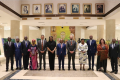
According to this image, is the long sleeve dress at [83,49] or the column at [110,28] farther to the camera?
the column at [110,28]

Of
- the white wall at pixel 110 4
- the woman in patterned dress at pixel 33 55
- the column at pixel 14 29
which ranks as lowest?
the woman in patterned dress at pixel 33 55

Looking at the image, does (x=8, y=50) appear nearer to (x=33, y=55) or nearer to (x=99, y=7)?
(x=33, y=55)

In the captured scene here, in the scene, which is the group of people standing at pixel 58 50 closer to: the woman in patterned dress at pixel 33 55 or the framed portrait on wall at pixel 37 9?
the woman in patterned dress at pixel 33 55

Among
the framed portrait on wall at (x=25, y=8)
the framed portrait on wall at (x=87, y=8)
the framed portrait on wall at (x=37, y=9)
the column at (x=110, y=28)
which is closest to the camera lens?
the column at (x=110, y=28)

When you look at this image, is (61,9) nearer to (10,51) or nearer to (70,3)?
(70,3)

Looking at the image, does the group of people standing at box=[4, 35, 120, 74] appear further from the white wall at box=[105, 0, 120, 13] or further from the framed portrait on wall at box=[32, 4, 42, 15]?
the framed portrait on wall at box=[32, 4, 42, 15]

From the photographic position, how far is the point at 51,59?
265 inches

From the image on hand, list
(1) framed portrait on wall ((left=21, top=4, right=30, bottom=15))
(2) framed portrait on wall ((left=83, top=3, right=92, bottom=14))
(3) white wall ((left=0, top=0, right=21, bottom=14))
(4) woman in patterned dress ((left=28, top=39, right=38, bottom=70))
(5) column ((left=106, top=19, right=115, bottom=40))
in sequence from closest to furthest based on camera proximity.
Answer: (4) woman in patterned dress ((left=28, top=39, right=38, bottom=70)) < (3) white wall ((left=0, top=0, right=21, bottom=14)) < (5) column ((left=106, top=19, right=115, bottom=40)) < (2) framed portrait on wall ((left=83, top=3, right=92, bottom=14)) < (1) framed portrait on wall ((left=21, top=4, right=30, bottom=15))

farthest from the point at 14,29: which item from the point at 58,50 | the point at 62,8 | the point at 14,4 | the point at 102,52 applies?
the point at 102,52

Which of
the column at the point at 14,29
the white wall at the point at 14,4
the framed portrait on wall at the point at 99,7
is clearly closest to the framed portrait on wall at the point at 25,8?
the white wall at the point at 14,4

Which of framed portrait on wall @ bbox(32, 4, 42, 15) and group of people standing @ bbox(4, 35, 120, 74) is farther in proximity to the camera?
framed portrait on wall @ bbox(32, 4, 42, 15)

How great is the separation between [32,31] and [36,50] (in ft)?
57.7

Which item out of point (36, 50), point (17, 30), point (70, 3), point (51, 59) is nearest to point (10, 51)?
point (36, 50)

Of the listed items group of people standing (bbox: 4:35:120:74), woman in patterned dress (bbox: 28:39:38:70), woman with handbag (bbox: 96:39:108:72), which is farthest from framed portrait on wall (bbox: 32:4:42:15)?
woman with handbag (bbox: 96:39:108:72)
